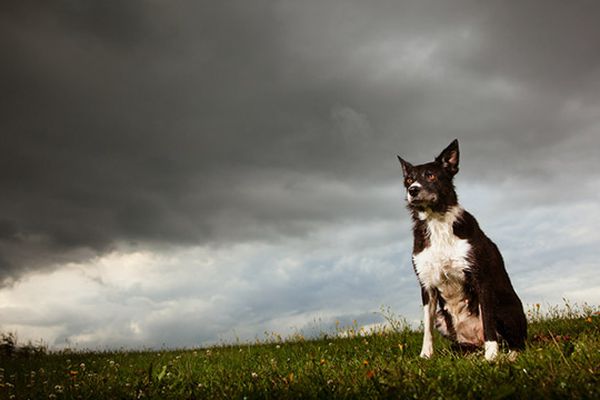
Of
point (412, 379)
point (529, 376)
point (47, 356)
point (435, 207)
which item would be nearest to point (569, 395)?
point (529, 376)

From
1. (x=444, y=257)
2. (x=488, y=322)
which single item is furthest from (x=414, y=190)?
(x=488, y=322)

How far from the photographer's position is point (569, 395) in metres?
4.68

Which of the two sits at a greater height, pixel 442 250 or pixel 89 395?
pixel 442 250

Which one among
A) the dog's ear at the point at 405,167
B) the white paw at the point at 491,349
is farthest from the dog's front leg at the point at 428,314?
the dog's ear at the point at 405,167

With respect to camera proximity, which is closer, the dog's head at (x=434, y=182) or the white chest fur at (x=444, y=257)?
the white chest fur at (x=444, y=257)

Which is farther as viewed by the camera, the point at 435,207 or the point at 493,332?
the point at 435,207

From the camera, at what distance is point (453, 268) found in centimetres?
823

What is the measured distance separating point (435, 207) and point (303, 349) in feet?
16.2

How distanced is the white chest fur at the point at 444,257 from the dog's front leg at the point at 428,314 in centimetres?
14

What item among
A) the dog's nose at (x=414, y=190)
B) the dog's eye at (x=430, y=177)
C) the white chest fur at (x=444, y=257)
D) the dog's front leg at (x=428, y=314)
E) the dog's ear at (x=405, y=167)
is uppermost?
the dog's ear at (x=405, y=167)

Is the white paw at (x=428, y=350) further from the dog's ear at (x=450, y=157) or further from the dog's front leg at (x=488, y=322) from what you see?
the dog's ear at (x=450, y=157)

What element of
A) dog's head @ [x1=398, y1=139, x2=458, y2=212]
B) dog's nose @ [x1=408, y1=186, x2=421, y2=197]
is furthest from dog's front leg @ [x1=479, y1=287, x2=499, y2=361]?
dog's nose @ [x1=408, y1=186, x2=421, y2=197]

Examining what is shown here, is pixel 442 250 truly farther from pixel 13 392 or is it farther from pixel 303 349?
pixel 13 392

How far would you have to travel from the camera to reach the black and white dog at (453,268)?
820 cm
